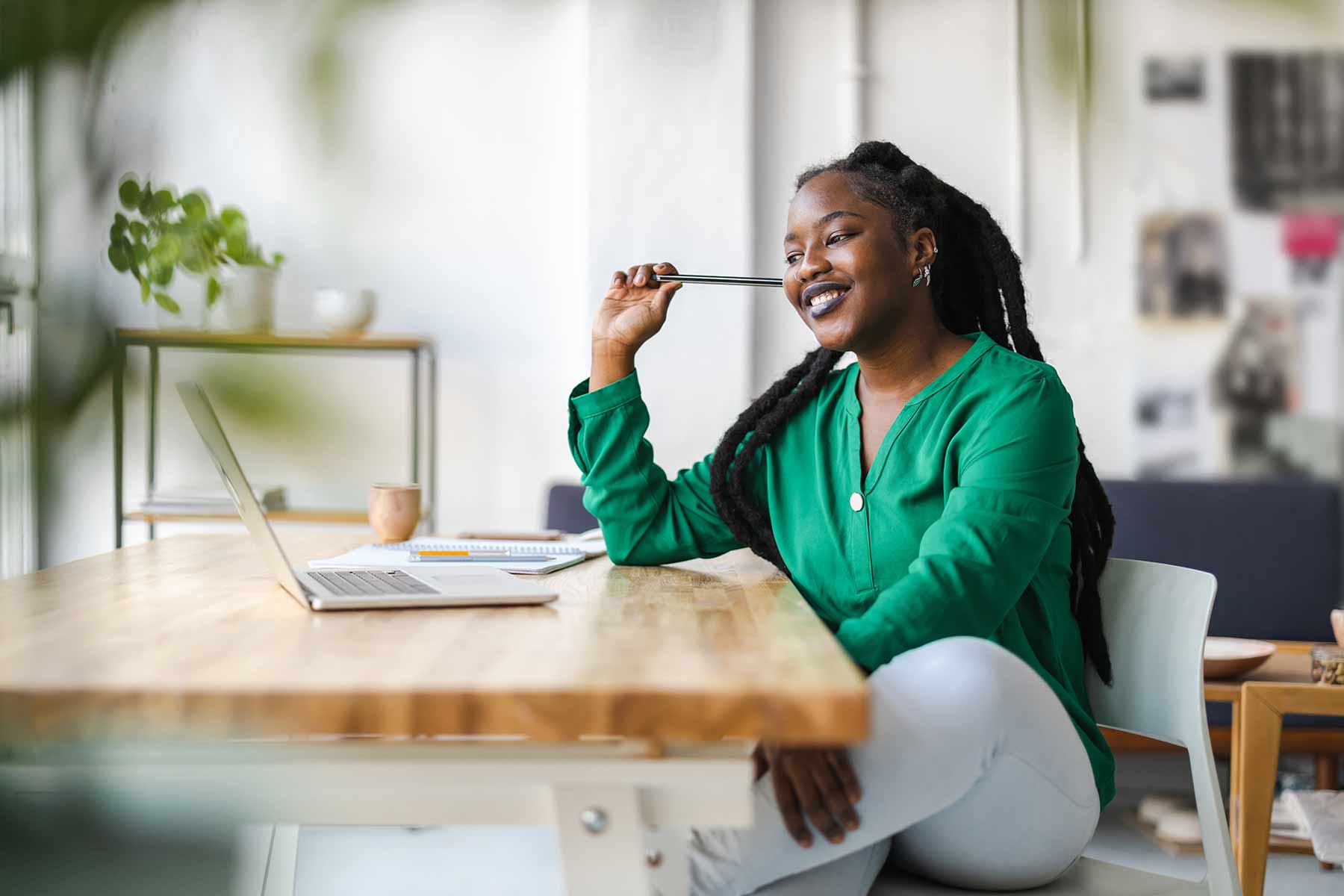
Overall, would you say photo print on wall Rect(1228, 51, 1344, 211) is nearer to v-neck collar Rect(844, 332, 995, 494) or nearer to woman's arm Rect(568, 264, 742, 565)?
v-neck collar Rect(844, 332, 995, 494)

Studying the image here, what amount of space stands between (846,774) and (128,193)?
668 millimetres

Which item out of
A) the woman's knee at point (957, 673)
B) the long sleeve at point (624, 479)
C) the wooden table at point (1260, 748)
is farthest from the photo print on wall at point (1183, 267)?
the woman's knee at point (957, 673)

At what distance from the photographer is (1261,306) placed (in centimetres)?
293

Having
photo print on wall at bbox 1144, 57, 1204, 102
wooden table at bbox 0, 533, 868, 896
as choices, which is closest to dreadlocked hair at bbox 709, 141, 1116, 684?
wooden table at bbox 0, 533, 868, 896

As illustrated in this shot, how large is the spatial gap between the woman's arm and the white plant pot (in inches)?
49.6

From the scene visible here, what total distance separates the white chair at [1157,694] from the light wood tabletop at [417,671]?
0.38m

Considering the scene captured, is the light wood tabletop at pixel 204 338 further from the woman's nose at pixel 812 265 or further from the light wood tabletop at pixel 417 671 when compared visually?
the woman's nose at pixel 812 265

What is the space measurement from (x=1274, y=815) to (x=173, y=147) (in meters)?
2.54

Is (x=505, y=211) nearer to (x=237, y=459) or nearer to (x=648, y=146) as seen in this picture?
(x=648, y=146)

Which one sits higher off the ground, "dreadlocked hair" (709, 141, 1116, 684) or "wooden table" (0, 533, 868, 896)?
"dreadlocked hair" (709, 141, 1116, 684)

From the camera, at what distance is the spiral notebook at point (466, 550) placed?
1.24m

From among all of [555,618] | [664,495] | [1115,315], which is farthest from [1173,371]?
[555,618]

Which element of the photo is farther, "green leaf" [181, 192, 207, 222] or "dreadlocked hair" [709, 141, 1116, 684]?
"dreadlocked hair" [709, 141, 1116, 684]

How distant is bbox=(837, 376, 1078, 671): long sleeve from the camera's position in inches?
39.8
